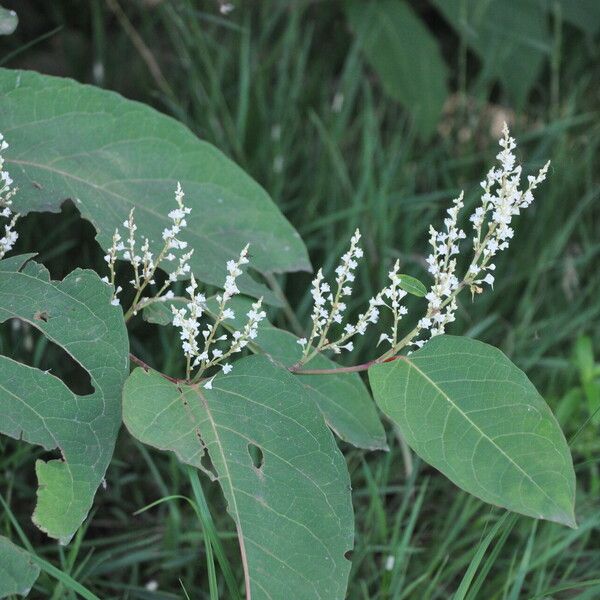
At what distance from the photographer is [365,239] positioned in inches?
82.7

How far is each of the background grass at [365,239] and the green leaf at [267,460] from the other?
12cm

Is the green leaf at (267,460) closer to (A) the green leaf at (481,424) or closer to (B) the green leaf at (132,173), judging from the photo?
(A) the green leaf at (481,424)

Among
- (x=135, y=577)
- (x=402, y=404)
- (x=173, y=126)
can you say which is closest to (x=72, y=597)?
(x=135, y=577)

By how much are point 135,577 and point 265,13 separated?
1.68m

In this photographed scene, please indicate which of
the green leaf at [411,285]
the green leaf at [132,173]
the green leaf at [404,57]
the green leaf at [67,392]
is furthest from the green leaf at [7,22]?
the green leaf at [404,57]

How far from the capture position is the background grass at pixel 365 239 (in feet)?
5.16

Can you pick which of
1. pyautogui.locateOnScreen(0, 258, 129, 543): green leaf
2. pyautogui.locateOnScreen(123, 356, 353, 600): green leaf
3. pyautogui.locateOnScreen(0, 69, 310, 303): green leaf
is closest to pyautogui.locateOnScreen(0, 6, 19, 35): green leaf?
pyautogui.locateOnScreen(0, 69, 310, 303): green leaf

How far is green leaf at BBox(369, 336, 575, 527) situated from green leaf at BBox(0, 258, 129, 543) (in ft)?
1.07

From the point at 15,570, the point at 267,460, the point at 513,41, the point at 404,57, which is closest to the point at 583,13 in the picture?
the point at 513,41

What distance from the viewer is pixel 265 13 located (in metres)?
2.58

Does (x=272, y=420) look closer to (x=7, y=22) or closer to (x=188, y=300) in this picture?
(x=188, y=300)

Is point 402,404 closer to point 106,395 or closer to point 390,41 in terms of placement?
point 106,395

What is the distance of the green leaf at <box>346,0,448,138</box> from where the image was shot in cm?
237

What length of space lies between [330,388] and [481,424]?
324 mm
